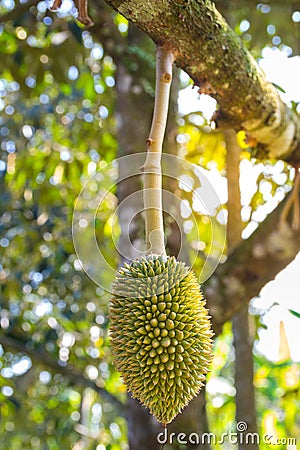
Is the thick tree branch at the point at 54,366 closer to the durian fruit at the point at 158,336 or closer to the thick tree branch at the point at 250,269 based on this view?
the thick tree branch at the point at 250,269

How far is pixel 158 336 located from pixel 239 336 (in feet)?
3.39

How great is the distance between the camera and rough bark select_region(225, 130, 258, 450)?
62.6 inches

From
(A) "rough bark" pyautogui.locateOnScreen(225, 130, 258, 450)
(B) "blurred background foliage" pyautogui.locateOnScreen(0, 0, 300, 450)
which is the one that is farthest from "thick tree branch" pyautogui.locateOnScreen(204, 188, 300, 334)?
(B) "blurred background foliage" pyautogui.locateOnScreen(0, 0, 300, 450)

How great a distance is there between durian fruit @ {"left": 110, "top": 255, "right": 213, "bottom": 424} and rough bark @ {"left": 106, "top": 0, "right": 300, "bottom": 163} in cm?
30

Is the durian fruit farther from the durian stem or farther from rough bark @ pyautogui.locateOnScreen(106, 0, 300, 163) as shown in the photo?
rough bark @ pyautogui.locateOnScreen(106, 0, 300, 163)

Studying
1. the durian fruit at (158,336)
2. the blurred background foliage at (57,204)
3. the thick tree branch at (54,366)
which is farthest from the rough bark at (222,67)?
the thick tree branch at (54,366)

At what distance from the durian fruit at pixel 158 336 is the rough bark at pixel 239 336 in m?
0.85

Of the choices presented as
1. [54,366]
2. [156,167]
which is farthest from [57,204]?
[156,167]

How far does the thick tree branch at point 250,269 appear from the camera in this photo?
1.39 meters

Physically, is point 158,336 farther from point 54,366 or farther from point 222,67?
point 54,366

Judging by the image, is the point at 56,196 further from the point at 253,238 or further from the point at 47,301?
the point at 253,238

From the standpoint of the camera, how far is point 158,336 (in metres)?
0.73

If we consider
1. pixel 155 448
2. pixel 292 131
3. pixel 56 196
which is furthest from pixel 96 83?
pixel 155 448

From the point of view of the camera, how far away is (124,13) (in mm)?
724
